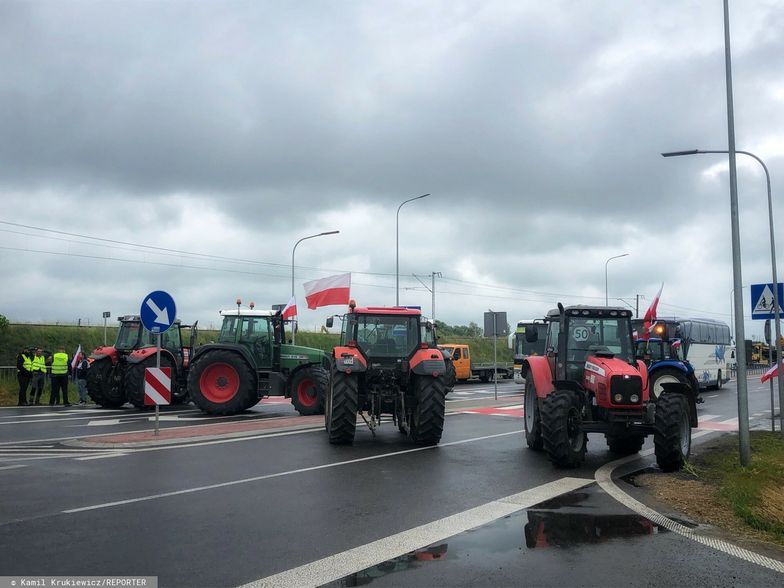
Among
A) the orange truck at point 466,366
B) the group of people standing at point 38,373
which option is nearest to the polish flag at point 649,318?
the group of people standing at point 38,373

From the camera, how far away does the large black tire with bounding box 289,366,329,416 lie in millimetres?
18047

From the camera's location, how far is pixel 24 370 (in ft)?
73.9

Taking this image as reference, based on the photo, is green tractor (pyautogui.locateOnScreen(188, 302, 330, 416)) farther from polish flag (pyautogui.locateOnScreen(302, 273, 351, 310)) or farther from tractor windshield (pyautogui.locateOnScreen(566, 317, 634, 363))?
tractor windshield (pyautogui.locateOnScreen(566, 317, 634, 363))

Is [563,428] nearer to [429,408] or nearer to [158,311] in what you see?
[429,408]

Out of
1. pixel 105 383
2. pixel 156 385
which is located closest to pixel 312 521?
pixel 156 385

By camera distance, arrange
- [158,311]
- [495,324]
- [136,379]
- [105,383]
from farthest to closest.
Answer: [495,324] → [105,383] → [136,379] → [158,311]

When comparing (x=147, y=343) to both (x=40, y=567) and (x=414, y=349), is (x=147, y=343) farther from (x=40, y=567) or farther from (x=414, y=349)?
(x=40, y=567)

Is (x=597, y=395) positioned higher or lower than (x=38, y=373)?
higher

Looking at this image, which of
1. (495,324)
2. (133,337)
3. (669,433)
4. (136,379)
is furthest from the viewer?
(495,324)

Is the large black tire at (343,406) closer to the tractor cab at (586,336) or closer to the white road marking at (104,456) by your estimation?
the tractor cab at (586,336)

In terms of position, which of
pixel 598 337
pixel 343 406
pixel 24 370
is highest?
pixel 598 337

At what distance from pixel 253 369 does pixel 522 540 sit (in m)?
12.7

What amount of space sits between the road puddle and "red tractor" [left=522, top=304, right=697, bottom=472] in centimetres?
241

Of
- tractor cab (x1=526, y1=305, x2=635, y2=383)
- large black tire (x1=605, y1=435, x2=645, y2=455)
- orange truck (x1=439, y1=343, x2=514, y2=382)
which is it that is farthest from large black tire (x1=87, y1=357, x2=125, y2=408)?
orange truck (x1=439, y1=343, x2=514, y2=382)
